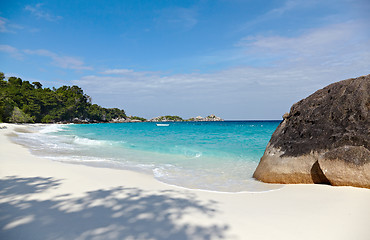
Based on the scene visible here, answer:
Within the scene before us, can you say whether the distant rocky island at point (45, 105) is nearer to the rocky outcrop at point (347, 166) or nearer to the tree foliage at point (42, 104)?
the tree foliage at point (42, 104)

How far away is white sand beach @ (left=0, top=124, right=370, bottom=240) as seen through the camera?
288 centimetres

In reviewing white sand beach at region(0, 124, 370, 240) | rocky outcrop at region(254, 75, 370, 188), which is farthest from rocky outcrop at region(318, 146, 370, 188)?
white sand beach at region(0, 124, 370, 240)

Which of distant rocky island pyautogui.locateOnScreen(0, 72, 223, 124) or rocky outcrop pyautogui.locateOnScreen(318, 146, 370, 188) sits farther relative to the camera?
distant rocky island pyautogui.locateOnScreen(0, 72, 223, 124)

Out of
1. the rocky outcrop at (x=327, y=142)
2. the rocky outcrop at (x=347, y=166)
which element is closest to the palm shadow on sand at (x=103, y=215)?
the rocky outcrop at (x=327, y=142)

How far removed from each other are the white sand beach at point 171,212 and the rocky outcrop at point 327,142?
374 millimetres

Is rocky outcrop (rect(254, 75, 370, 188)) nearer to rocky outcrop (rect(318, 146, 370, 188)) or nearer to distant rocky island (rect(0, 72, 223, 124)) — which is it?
rocky outcrop (rect(318, 146, 370, 188))

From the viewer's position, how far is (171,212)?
356 cm

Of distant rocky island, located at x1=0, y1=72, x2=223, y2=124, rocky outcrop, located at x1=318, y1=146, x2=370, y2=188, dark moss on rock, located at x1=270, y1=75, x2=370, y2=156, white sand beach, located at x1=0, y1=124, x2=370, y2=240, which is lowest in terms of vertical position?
white sand beach, located at x1=0, y1=124, x2=370, y2=240

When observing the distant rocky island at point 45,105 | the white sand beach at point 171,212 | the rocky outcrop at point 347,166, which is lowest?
the white sand beach at point 171,212

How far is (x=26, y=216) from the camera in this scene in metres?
3.23

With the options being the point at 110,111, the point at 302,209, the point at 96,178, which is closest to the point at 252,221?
the point at 302,209

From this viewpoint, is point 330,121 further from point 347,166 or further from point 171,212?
point 171,212

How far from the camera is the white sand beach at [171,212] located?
2881 millimetres

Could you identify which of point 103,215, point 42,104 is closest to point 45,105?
point 42,104
